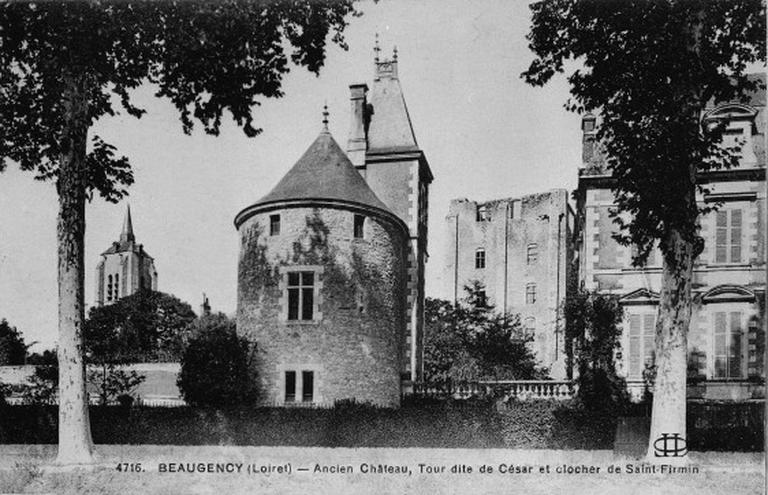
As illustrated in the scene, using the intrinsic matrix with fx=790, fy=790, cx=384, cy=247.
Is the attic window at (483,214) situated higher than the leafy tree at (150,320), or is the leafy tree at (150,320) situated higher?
the attic window at (483,214)

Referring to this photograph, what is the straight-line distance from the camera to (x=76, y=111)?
13.1 meters

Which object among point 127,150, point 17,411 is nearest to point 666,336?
point 127,150

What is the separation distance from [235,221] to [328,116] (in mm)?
4222

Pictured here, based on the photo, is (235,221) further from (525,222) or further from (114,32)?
(525,222)

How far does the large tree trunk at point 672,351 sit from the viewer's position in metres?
12.7

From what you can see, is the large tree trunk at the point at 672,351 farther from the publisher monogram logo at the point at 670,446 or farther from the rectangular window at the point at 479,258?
the rectangular window at the point at 479,258

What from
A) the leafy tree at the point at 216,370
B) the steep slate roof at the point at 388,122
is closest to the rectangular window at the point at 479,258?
the steep slate roof at the point at 388,122

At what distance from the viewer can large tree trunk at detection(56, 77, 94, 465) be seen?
12.7 m

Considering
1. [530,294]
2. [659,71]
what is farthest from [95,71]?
[530,294]

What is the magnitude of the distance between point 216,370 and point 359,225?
5873 millimetres

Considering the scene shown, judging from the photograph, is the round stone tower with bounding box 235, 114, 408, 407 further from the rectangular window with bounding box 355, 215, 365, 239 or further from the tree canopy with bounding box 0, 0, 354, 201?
the tree canopy with bounding box 0, 0, 354, 201

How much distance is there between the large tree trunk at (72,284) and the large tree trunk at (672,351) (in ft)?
30.2

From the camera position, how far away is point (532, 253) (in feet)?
A: 180

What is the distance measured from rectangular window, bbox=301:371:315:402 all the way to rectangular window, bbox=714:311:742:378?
10416mm
